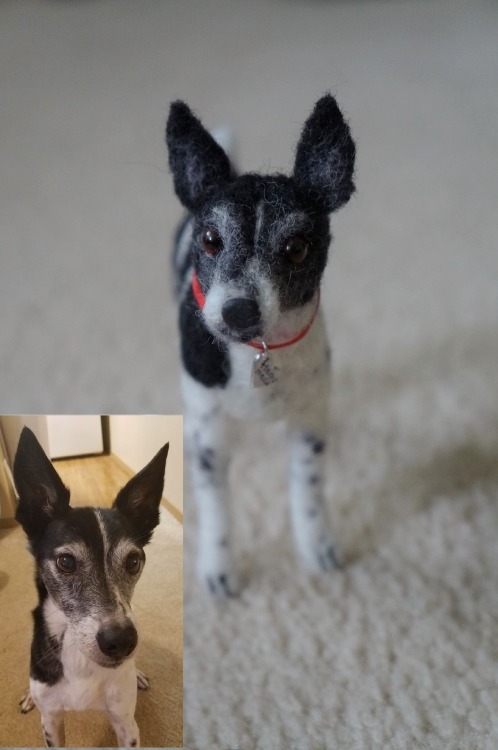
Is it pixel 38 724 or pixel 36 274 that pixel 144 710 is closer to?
pixel 38 724

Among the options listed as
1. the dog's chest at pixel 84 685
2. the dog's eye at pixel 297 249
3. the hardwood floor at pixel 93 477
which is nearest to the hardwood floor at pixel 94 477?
the hardwood floor at pixel 93 477

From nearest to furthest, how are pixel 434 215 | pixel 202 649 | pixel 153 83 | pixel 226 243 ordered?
pixel 226 243
pixel 202 649
pixel 153 83
pixel 434 215

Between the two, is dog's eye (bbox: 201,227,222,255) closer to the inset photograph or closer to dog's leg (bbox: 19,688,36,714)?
the inset photograph

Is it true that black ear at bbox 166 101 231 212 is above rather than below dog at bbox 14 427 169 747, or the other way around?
above

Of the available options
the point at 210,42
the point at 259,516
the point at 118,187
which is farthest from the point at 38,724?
the point at 210,42

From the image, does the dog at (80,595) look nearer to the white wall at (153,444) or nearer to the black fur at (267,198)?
the white wall at (153,444)

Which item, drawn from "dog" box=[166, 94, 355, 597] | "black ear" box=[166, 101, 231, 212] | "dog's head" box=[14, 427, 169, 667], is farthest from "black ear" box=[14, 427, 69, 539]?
"black ear" box=[166, 101, 231, 212]
